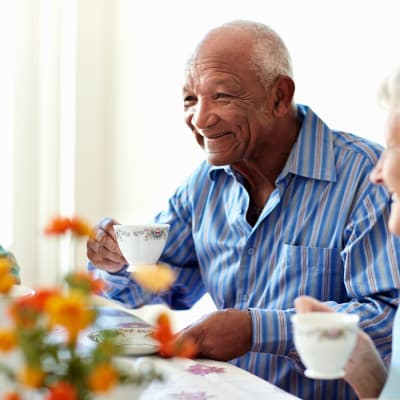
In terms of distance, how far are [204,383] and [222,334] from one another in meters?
0.24

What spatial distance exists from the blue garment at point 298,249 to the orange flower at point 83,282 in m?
0.91

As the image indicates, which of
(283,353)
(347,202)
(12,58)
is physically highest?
(12,58)

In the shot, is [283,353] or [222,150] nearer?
[283,353]

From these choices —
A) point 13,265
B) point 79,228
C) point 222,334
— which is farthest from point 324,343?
point 13,265

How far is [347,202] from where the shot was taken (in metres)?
1.84

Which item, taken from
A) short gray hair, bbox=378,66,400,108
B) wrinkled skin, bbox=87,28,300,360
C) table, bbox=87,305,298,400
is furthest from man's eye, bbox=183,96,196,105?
short gray hair, bbox=378,66,400,108

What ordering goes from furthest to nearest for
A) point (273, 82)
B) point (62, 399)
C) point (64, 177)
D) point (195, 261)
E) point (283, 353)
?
point (64, 177) → point (195, 261) → point (273, 82) → point (283, 353) → point (62, 399)

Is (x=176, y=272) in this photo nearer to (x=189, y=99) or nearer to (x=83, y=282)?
(x=189, y=99)

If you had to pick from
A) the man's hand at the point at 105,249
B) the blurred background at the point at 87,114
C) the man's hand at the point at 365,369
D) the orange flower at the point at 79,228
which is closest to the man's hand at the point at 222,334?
the man's hand at the point at 365,369

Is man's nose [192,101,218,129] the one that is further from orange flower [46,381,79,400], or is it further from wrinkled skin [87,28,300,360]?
orange flower [46,381,79,400]

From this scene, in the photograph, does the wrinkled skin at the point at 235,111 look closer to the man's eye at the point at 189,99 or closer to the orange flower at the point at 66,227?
the man's eye at the point at 189,99

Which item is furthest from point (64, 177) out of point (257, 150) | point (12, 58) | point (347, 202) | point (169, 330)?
point (169, 330)

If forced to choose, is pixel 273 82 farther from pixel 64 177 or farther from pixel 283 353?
pixel 64 177

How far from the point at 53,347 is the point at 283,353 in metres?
1.04
